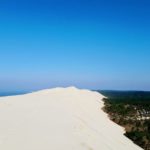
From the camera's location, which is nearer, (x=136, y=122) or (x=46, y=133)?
(x=46, y=133)

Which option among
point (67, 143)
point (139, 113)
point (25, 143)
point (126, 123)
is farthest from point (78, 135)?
point (139, 113)

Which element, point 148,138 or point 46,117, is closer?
point 46,117

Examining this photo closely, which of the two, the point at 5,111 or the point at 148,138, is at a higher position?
the point at 5,111

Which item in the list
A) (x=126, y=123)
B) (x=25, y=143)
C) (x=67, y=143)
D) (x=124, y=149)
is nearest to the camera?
(x=25, y=143)

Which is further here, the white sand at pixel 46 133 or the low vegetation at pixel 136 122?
the low vegetation at pixel 136 122

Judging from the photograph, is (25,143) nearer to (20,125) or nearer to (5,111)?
(20,125)

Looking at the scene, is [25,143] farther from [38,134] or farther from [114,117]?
[114,117]

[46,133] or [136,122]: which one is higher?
[46,133]

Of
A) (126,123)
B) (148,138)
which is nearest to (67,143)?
(148,138)

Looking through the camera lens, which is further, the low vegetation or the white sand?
the low vegetation

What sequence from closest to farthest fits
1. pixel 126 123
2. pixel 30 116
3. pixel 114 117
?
pixel 30 116, pixel 126 123, pixel 114 117
